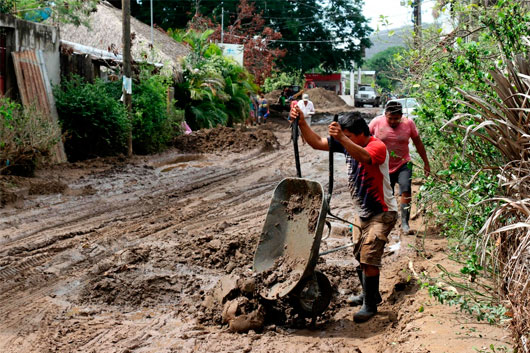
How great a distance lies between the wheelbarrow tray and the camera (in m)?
4.99

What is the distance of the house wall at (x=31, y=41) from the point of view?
39.2 feet

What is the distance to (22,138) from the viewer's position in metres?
10.4

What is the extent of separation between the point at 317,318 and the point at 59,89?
990cm

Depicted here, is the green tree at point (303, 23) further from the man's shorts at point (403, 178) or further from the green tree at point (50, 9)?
the man's shorts at point (403, 178)

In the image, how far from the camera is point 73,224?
26.9 ft

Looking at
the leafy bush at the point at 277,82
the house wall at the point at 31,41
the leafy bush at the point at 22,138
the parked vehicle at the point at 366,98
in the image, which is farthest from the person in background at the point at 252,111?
the parked vehicle at the point at 366,98

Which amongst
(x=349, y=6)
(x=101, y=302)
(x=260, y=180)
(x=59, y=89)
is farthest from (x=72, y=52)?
(x=349, y=6)

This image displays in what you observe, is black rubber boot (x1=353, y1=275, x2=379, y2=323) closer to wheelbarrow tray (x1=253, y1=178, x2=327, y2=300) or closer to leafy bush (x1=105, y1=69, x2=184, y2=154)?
wheelbarrow tray (x1=253, y1=178, x2=327, y2=300)

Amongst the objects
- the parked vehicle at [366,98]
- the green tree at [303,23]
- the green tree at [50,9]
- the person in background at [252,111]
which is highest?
the green tree at [303,23]

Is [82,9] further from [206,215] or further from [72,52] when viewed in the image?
[206,215]

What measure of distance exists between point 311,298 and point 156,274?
1999 mm

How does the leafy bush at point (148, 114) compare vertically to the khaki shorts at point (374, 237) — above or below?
above

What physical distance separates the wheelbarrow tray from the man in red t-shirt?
40cm

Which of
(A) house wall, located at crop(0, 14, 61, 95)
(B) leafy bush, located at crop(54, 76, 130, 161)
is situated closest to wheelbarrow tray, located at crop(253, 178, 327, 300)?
(A) house wall, located at crop(0, 14, 61, 95)
